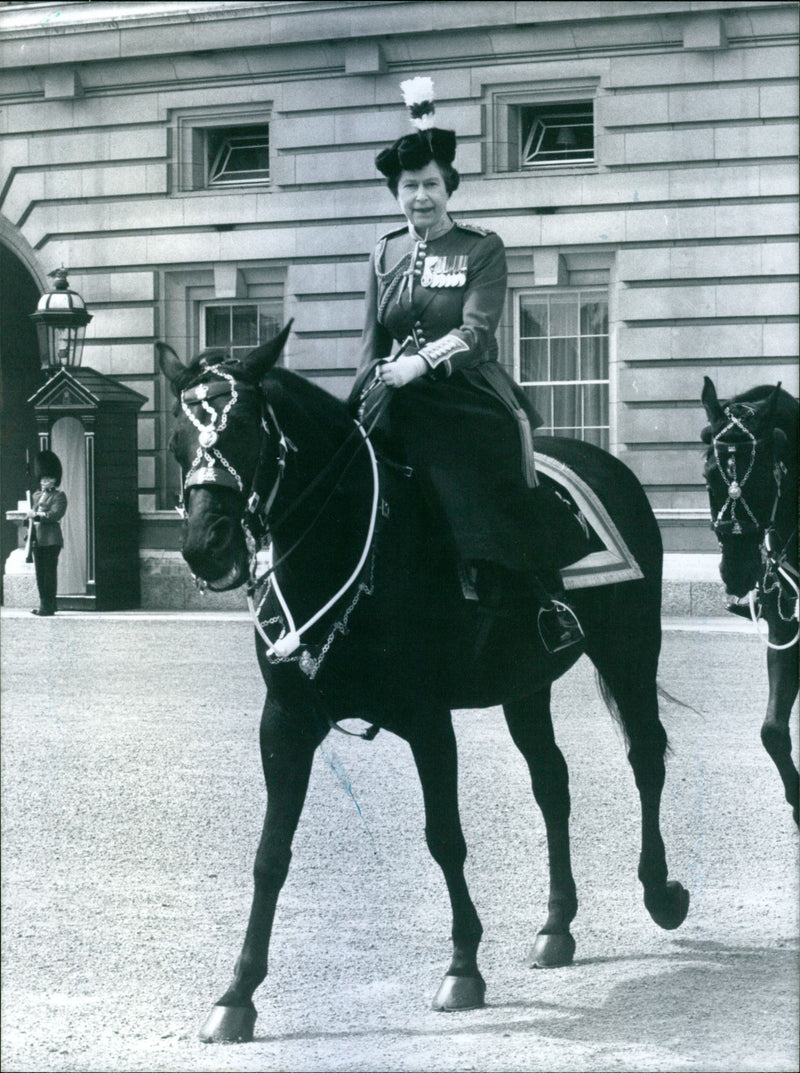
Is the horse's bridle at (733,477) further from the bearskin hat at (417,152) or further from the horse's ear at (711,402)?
the bearskin hat at (417,152)

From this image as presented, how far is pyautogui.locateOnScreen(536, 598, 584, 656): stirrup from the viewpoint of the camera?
5.75m

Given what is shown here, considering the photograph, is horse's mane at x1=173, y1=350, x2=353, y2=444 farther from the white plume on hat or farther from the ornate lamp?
the white plume on hat

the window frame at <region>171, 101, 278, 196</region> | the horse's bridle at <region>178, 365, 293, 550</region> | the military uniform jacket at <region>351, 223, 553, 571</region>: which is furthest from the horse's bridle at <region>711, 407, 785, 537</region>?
the horse's bridle at <region>178, 365, 293, 550</region>

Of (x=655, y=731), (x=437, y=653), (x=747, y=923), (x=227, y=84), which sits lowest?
(x=747, y=923)

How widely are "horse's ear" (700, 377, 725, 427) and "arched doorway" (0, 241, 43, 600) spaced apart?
257 cm

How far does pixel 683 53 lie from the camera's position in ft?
18.3

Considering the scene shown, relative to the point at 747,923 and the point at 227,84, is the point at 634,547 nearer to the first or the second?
the point at 747,923

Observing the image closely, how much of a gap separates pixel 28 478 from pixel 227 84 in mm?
1431

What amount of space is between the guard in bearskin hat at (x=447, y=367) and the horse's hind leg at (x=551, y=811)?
80cm

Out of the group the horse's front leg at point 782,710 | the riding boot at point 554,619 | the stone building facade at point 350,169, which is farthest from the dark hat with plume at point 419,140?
the horse's front leg at point 782,710

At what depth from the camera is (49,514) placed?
467cm

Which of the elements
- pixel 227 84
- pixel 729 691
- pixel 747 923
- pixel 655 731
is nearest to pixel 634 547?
pixel 655 731

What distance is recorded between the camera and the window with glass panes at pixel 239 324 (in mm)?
5027

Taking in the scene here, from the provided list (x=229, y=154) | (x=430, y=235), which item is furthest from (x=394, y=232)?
(x=229, y=154)
